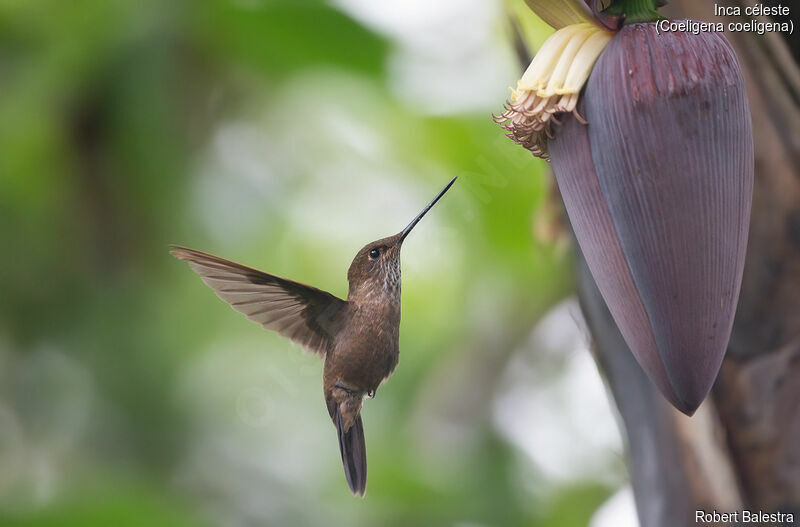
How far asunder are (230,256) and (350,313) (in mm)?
960

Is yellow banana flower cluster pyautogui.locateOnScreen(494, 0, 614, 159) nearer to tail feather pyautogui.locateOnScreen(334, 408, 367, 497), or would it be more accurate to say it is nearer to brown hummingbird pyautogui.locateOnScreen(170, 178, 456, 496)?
brown hummingbird pyautogui.locateOnScreen(170, 178, 456, 496)

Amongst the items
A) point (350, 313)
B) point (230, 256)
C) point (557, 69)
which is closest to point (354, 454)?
point (350, 313)

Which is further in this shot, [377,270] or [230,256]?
[230,256]

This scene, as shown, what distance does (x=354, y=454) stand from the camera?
1.71 ft

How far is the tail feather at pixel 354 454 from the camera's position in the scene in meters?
0.48

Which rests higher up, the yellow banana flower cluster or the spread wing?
the yellow banana flower cluster

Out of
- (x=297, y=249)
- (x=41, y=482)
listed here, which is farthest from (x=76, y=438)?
(x=297, y=249)

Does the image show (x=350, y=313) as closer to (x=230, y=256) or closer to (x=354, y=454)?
(x=354, y=454)

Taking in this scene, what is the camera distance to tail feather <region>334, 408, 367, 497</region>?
48 cm

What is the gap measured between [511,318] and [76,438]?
1.04 meters

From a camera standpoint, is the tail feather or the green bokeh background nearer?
the tail feather

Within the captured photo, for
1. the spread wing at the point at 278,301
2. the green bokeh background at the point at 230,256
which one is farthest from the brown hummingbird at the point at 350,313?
the green bokeh background at the point at 230,256

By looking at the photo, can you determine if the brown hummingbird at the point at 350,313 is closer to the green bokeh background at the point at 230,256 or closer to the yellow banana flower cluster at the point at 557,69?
the yellow banana flower cluster at the point at 557,69

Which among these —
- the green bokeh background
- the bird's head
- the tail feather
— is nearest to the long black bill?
the bird's head
